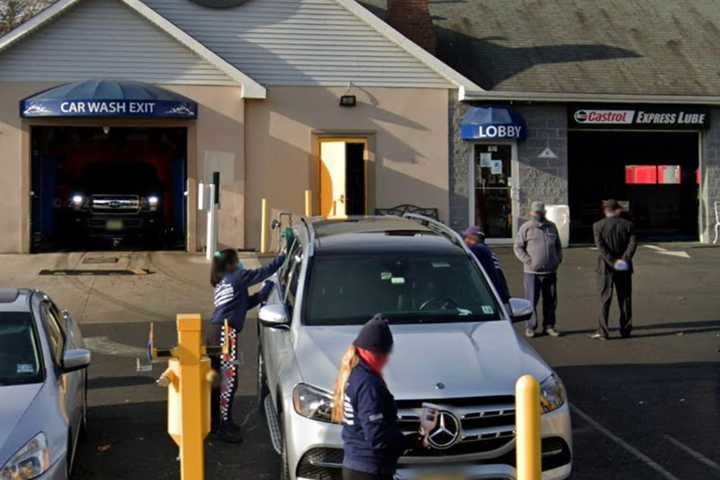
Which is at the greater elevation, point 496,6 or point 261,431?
point 496,6

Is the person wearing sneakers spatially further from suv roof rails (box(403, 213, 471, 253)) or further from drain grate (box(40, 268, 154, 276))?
drain grate (box(40, 268, 154, 276))

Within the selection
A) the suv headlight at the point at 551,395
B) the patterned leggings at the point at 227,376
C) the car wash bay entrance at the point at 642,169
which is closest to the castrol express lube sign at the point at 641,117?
the car wash bay entrance at the point at 642,169

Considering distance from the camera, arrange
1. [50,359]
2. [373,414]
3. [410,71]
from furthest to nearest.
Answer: [410,71] < [50,359] < [373,414]

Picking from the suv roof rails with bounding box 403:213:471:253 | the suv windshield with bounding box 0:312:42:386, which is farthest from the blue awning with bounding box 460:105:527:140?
the suv windshield with bounding box 0:312:42:386

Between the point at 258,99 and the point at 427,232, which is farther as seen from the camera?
the point at 258,99

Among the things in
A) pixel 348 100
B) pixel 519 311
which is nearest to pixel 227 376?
pixel 519 311

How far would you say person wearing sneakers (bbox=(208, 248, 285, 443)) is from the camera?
7062 millimetres


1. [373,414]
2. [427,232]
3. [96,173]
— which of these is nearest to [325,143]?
[96,173]

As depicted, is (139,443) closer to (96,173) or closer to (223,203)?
(223,203)

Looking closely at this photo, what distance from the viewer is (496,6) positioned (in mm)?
23578

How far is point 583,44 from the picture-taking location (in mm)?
22094

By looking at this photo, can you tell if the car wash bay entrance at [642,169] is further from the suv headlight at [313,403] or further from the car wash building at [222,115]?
the suv headlight at [313,403]

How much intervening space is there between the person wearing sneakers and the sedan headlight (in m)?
2.01

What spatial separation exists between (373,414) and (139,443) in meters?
3.62
